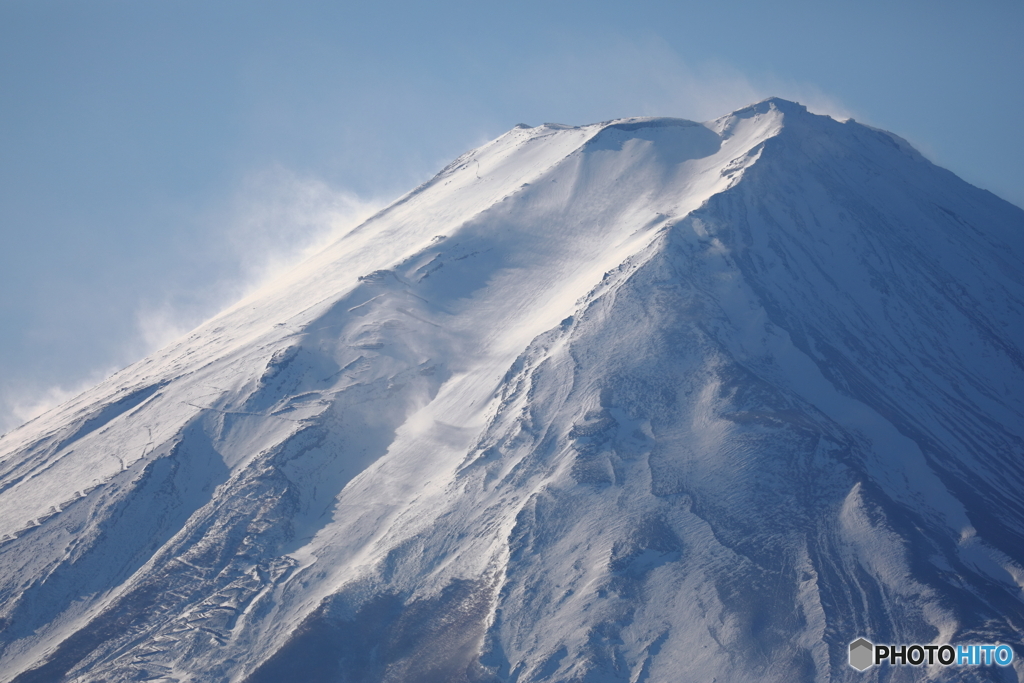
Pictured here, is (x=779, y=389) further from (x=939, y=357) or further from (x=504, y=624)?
(x=504, y=624)

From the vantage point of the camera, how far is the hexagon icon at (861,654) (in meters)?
56.7

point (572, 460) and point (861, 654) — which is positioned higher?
point (572, 460)

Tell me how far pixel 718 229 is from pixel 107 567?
69126mm

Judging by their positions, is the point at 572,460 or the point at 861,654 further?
the point at 572,460

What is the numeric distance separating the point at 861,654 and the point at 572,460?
26.5 meters

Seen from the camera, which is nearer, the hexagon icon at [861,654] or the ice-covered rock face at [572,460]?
the hexagon icon at [861,654]

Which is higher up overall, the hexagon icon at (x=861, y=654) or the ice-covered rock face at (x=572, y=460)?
the ice-covered rock face at (x=572, y=460)

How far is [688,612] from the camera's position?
61.9m

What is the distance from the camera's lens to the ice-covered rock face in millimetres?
62312

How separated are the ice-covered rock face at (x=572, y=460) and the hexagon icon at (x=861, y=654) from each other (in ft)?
2.07

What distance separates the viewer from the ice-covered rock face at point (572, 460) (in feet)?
204

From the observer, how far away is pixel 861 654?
57125mm

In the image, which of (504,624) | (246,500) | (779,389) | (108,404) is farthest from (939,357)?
(108,404)

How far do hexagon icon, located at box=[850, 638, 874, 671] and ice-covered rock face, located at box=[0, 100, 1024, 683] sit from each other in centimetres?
63
